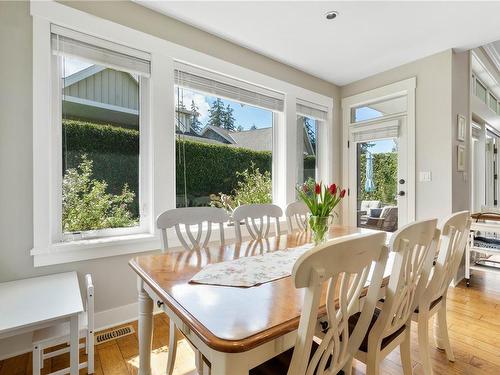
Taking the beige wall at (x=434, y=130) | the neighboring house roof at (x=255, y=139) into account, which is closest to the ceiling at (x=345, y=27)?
the beige wall at (x=434, y=130)

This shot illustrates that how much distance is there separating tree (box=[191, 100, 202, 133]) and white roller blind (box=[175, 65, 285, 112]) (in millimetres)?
176

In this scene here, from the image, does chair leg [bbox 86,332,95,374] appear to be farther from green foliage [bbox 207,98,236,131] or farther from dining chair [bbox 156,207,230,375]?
green foliage [bbox 207,98,236,131]

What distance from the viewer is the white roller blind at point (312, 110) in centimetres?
346

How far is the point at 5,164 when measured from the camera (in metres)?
1.69

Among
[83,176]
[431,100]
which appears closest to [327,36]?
[431,100]

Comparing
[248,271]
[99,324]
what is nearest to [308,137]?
[248,271]

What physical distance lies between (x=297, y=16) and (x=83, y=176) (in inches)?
87.2

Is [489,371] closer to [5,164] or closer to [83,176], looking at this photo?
[83,176]

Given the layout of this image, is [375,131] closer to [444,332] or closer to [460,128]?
[460,128]

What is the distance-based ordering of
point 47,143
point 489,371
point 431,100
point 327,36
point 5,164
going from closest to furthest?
point 489,371
point 5,164
point 47,143
point 327,36
point 431,100

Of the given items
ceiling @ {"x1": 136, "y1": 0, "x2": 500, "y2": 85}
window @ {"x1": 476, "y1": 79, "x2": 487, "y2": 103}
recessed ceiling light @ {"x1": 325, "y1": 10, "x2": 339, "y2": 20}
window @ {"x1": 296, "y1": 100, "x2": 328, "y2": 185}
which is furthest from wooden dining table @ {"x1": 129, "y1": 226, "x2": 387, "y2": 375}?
window @ {"x1": 476, "y1": 79, "x2": 487, "y2": 103}

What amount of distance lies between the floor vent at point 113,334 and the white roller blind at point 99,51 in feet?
6.62

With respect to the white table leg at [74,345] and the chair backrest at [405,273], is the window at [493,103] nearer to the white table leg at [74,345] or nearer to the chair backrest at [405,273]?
the chair backrest at [405,273]

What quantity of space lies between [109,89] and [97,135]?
0.40 metres
